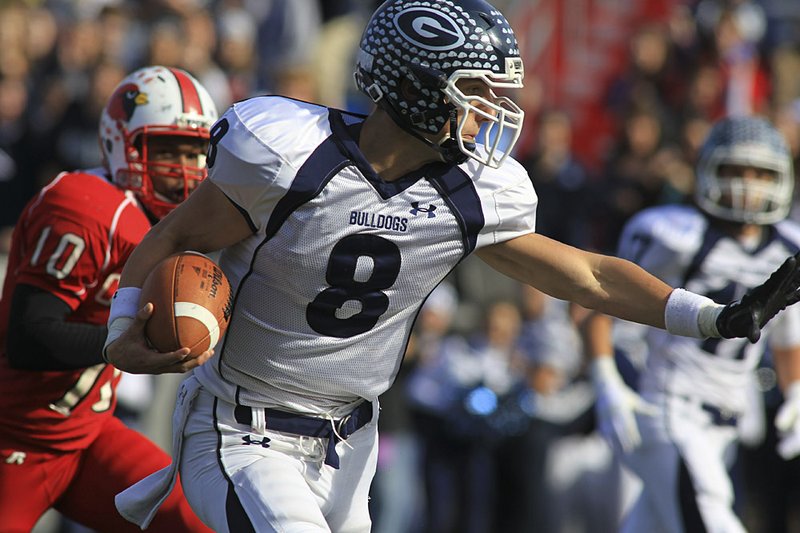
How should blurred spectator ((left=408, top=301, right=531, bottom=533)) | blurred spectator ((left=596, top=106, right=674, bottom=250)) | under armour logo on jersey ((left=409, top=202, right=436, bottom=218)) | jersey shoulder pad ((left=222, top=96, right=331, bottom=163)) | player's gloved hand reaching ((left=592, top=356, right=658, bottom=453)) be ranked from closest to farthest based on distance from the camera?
jersey shoulder pad ((left=222, top=96, right=331, bottom=163)) < under armour logo on jersey ((left=409, top=202, right=436, bottom=218)) < player's gloved hand reaching ((left=592, top=356, right=658, bottom=453)) < blurred spectator ((left=408, top=301, right=531, bottom=533)) < blurred spectator ((left=596, top=106, right=674, bottom=250))

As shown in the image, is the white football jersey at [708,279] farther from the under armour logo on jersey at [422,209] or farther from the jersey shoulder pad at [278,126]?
the jersey shoulder pad at [278,126]

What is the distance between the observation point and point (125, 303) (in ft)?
11.3

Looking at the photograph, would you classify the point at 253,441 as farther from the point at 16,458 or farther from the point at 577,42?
the point at 577,42

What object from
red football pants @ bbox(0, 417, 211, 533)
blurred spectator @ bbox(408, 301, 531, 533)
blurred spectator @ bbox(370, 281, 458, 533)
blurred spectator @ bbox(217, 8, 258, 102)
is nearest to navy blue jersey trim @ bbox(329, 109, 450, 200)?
red football pants @ bbox(0, 417, 211, 533)

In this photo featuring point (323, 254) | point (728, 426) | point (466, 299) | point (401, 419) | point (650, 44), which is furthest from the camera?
point (650, 44)

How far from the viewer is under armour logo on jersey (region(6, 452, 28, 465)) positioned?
432 centimetres

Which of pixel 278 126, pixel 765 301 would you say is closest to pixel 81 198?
pixel 278 126

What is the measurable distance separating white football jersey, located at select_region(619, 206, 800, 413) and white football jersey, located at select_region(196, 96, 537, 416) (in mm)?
1975

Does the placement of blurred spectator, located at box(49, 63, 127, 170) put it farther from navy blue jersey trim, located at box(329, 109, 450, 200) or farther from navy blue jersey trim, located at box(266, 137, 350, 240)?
navy blue jersey trim, located at box(266, 137, 350, 240)

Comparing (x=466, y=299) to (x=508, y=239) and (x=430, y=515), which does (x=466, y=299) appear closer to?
(x=430, y=515)

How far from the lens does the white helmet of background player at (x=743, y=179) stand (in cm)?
569

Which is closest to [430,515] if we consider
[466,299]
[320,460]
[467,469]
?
[467,469]

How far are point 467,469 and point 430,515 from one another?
0.39 metres

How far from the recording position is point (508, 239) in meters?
3.74
